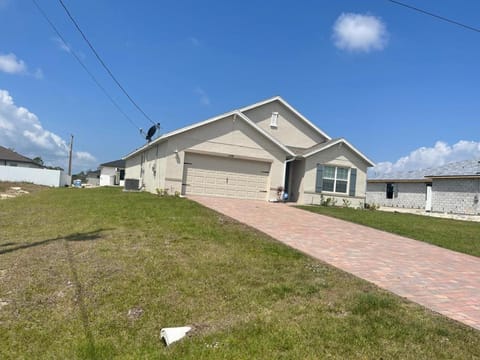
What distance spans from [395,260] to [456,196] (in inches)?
849

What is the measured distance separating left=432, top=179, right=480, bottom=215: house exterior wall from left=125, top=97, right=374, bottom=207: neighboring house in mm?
8074

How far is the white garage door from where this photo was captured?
19.3 metres

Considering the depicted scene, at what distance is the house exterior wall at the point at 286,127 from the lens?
78.1 ft

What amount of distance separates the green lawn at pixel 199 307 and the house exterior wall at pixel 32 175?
3271 cm

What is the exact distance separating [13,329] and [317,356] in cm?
335

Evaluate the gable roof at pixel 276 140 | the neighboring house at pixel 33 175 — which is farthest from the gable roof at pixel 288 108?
the neighboring house at pixel 33 175

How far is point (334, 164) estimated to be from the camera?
21875 millimetres

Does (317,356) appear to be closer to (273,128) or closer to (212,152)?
(212,152)

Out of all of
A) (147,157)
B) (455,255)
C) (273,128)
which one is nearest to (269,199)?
(273,128)

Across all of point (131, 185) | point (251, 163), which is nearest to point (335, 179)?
point (251, 163)

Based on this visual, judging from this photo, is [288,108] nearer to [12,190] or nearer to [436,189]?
[436,189]

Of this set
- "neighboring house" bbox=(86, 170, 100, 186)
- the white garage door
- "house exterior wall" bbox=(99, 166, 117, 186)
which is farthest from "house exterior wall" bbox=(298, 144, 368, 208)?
"neighboring house" bbox=(86, 170, 100, 186)

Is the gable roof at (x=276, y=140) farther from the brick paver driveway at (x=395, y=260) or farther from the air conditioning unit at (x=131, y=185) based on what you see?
the brick paver driveway at (x=395, y=260)

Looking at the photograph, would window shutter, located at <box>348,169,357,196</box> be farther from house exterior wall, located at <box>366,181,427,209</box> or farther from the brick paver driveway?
house exterior wall, located at <box>366,181,427,209</box>
